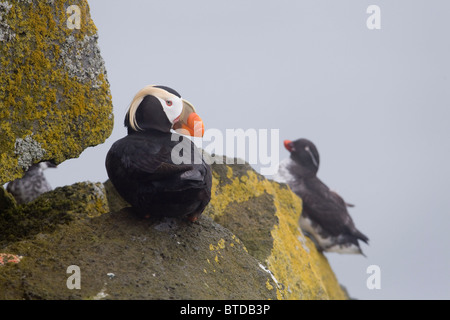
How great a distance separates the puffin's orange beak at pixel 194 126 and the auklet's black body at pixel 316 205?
4190 mm

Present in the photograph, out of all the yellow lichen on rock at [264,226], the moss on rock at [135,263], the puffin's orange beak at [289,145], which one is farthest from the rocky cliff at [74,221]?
the puffin's orange beak at [289,145]

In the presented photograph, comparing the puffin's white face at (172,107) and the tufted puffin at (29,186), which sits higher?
the puffin's white face at (172,107)

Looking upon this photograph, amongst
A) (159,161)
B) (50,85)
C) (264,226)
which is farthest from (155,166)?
(264,226)

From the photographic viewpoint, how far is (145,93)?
4078 millimetres

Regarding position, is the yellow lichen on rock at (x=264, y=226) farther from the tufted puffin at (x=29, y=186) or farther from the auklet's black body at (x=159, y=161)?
the tufted puffin at (x=29, y=186)

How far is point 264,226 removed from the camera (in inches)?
206

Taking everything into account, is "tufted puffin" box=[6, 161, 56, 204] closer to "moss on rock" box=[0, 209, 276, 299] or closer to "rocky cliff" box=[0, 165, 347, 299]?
"rocky cliff" box=[0, 165, 347, 299]

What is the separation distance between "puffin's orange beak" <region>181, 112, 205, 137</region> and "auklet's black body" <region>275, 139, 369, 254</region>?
4190mm

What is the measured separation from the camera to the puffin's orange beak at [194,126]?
13.5ft

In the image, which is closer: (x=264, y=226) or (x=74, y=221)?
(x=74, y=221)

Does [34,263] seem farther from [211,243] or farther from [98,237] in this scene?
[211,243]

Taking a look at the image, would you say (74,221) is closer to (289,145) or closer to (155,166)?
(155,166)

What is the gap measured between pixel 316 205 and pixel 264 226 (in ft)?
9.83

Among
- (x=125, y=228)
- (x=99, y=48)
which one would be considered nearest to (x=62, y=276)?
(x=125, y=228)
